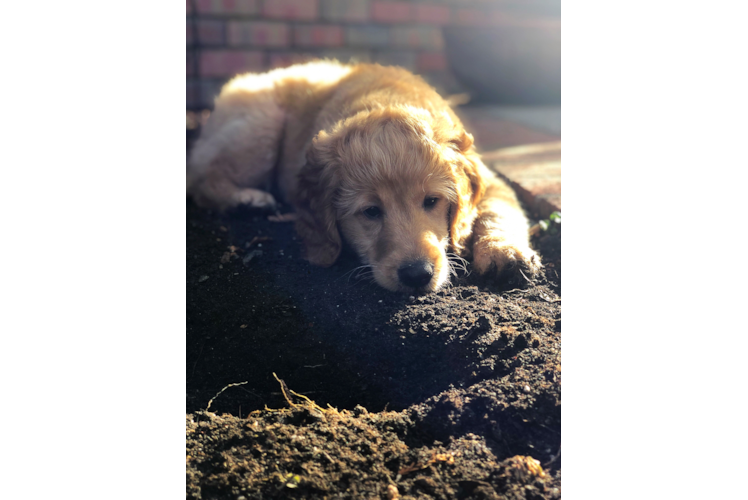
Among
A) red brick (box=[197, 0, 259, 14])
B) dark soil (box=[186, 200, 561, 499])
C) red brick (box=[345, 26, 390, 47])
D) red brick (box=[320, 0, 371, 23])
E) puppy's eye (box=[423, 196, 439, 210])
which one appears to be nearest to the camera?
dark soil (box=[186, 200, 561, 499])

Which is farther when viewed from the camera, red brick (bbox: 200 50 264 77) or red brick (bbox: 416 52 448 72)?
red brick (bbox: 416 52 448 72)

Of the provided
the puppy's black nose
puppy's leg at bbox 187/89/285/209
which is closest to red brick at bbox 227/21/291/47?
puppy's leg at bbox 187/89/285/209

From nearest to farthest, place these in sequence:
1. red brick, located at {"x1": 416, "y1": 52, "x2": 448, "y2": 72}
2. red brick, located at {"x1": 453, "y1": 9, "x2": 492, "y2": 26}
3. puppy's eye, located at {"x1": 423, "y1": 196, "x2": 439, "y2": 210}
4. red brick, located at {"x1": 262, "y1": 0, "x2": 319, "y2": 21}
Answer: puppy's eye, located at {"x1": 423, "y1": 196, "x2": 439, "y2": 210} < red brick, located at {"x1": 262, "y1": 0, "x2": 319, "y2": 21} < red brick, located at {"x1": 416, "y1": 52, "x2": 448, "y2": 72} < red brick, located at {"x1": 453, "y1": 9, "x2": 492, "y2": 26}

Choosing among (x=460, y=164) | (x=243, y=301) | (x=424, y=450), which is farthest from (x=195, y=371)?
(x=460, y=164)

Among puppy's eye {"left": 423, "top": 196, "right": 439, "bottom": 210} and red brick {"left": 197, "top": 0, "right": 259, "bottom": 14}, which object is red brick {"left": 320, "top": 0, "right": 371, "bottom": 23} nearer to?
red brick {"left": 197, "top": 0, "right": 259, "bottom": 14}

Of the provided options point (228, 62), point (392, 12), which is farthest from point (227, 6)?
point (392, 12)

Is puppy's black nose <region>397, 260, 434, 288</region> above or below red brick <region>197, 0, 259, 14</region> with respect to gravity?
below

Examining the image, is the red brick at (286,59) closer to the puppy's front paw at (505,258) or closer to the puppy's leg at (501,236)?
the puppy's leg at (501,236)

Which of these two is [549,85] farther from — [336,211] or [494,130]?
[336,211]
